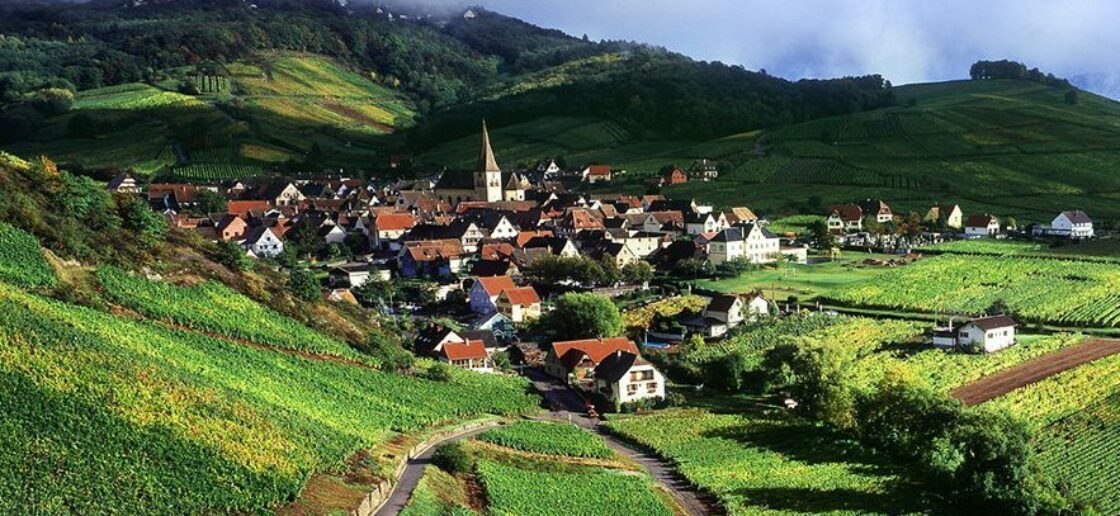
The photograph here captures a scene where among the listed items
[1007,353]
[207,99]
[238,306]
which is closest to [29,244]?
[238,306]

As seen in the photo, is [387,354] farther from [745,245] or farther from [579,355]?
[745,245]

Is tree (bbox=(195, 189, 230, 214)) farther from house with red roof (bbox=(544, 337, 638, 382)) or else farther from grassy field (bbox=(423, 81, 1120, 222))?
house with red roof (bbox=(544, 337, 638, 382))

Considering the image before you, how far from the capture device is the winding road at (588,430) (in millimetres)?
27594

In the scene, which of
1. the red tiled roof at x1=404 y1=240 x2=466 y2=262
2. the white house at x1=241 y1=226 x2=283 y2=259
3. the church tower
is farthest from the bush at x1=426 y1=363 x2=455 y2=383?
the church tower

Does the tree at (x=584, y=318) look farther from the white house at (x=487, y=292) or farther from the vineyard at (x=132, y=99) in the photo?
the vineyard at (x=132, y=99)

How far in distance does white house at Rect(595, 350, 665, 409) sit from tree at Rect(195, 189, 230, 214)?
59.9 metres

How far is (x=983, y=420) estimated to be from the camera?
32812 millimetres

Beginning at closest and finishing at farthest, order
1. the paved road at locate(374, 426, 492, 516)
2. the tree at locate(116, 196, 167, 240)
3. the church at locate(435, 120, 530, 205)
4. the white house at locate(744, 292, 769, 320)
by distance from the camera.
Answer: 1. the paved road at locate(374, 426, 492, 516)
2. the tree at locate(116, 196, 167, 240)
3. the white house at locate(744, 292, 769, 320)
4. the church at locate(435, 120, 530, 205)

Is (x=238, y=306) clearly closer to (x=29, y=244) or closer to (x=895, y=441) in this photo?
(x=29, y=244)

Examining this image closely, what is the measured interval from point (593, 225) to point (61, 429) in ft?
206

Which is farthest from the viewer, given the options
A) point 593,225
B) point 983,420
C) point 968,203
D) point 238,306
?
point 968,203

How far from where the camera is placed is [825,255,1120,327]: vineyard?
55.9 m

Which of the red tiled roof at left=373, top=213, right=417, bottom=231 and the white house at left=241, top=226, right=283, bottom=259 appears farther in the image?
the red tiled roof at left=373, top=213, right=417, bottom=231

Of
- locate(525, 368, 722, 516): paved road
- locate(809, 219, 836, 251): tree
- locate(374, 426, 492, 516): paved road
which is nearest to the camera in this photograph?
locate(374, 426, 492, 516): paved road
